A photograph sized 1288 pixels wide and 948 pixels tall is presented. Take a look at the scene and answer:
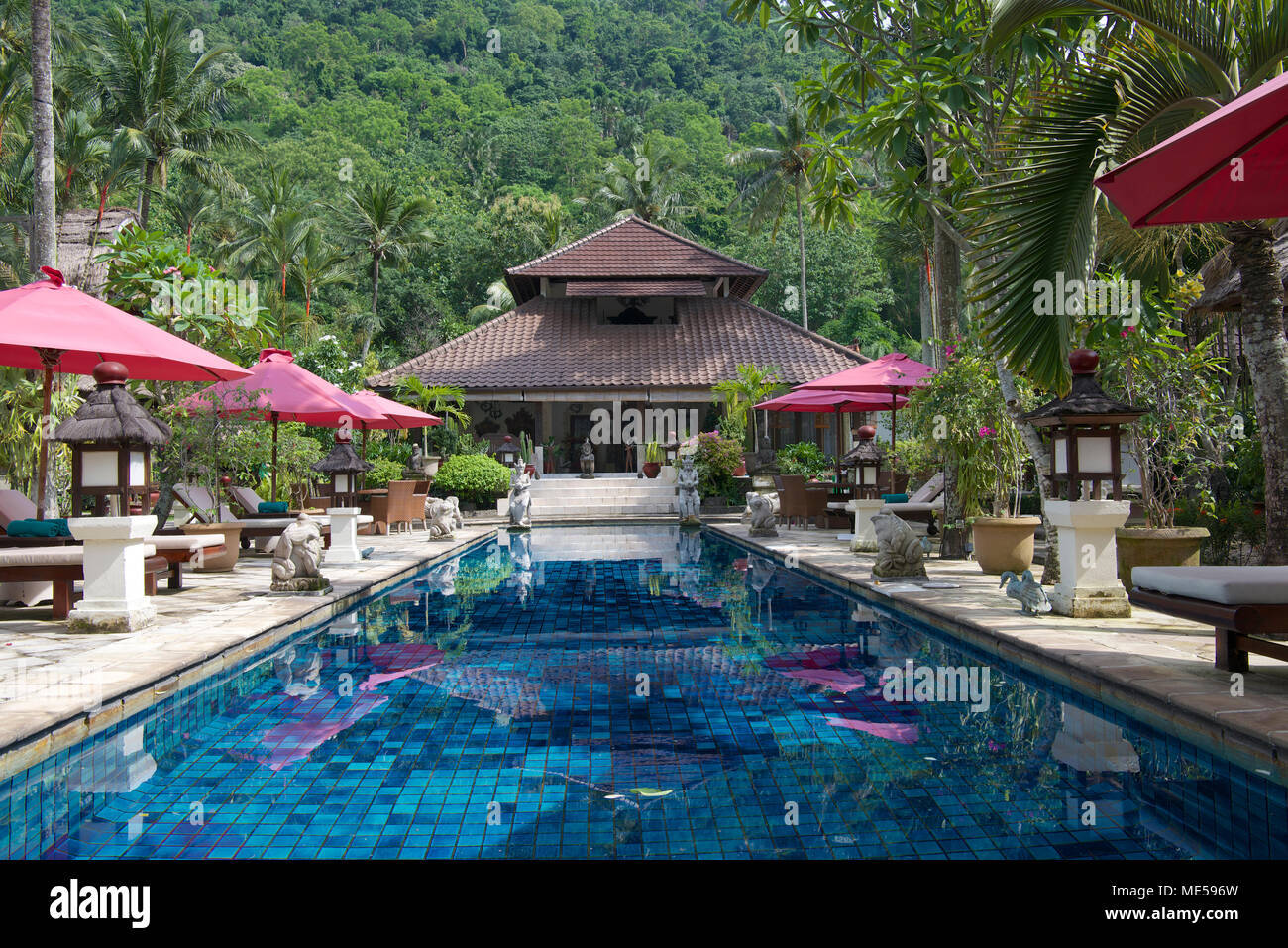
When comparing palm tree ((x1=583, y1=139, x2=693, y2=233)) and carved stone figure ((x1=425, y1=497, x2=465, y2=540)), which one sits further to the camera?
palm tree ((x1=583, y1=139, x2=693, y2=233))

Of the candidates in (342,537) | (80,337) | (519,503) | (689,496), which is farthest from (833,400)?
(80,337)

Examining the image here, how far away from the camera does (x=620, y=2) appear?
69375mm

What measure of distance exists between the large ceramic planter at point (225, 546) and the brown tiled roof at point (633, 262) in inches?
658

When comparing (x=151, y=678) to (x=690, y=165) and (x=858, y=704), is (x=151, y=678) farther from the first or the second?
(x=690, y=165)

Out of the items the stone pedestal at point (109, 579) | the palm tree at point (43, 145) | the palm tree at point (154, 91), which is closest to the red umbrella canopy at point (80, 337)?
the stone pedestal at point (109, 579)

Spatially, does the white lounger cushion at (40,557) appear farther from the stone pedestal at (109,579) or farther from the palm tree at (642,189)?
the palm tree at (642,189)

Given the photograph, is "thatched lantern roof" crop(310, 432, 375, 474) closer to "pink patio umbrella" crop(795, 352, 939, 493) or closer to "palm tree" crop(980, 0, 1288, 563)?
"pink patio umbrella" crop(795, 352, 939, 493)

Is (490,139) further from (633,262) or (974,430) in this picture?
(974,430)

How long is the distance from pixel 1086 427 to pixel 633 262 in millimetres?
20517

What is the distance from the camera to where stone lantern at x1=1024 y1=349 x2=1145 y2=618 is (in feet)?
21.4

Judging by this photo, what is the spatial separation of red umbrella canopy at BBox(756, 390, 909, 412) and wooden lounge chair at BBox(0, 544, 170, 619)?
11.1 meters

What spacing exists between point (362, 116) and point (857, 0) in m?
41.1

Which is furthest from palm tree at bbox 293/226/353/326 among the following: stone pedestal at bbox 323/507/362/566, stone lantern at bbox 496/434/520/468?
stone pedestal at bbox 323/507/362/566

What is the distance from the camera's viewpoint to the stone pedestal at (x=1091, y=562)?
6512mm
